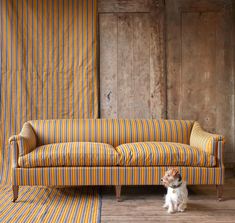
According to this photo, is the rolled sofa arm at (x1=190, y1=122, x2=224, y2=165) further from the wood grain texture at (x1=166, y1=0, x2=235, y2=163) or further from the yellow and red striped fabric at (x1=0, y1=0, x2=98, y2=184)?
the yellow and red striped fabric at (x1=0, y1=0, x2=98, y2=184)

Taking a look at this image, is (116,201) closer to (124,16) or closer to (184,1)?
(124,16)

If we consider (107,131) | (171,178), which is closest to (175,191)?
(171,178)

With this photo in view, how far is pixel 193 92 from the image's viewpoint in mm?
4434

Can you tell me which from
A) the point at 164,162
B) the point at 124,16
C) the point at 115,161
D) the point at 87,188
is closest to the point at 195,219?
the point at 164,162

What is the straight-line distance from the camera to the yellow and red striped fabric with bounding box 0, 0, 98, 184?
168 inches

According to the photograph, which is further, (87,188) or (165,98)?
(165,98)

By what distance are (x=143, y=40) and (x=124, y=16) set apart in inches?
16.9

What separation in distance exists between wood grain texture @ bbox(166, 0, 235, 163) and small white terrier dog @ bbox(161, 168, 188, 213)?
1.71 m

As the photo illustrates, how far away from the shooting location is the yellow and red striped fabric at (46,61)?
168 inches

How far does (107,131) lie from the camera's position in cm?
391

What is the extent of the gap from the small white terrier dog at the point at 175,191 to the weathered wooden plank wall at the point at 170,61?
66.1 inches

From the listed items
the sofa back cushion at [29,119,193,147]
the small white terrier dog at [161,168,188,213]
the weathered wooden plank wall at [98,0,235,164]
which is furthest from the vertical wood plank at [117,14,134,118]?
the small white terrier dog at [161,168,188,213]

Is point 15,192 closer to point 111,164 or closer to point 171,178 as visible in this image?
point 111,164

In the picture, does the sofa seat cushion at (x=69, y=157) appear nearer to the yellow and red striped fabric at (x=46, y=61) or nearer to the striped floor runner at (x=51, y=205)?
the striped floor runner at (x=51, y=205)
